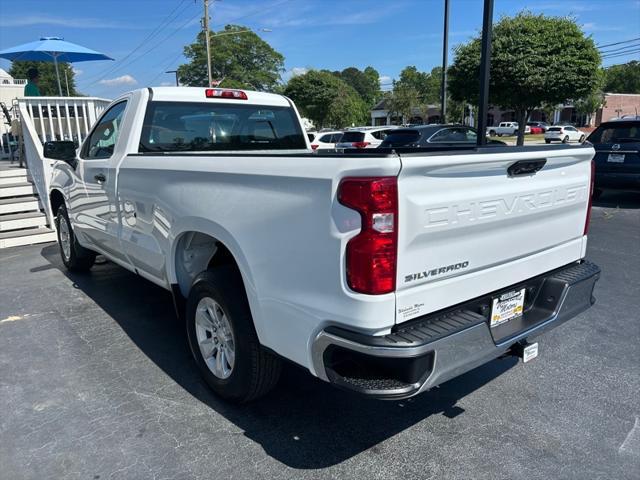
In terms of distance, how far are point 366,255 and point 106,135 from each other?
11.5 ft

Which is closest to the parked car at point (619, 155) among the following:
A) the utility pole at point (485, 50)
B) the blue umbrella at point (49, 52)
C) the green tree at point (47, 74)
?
the utility pole at point (485, 50)

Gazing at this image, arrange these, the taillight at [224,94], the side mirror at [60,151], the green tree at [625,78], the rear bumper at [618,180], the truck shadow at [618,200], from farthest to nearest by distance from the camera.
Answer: the green tree at [625,78] → the truck shadow at [618,200] → the rear bumper at [618,180] → the side mirror at [60,151] → the taillight at [224,94]

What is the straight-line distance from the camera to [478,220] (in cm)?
249

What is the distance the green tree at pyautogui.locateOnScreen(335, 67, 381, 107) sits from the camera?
13675 centimetres

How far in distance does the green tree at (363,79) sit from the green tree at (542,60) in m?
118

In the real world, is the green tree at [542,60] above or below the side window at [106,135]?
above

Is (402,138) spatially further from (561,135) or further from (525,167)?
(561,135)

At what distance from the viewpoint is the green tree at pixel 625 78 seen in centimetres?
8000

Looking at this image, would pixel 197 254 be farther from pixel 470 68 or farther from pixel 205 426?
pixel 470 68

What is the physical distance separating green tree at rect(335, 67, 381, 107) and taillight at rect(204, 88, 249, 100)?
433 ft

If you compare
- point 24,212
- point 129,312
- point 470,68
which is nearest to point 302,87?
point 470,68

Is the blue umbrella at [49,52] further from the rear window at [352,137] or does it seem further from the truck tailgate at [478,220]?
the truck tailgate at [478,220]

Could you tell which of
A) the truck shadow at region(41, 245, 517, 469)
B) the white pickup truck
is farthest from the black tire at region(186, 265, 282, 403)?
the truck shadow at region(41, 245, 517, 469)

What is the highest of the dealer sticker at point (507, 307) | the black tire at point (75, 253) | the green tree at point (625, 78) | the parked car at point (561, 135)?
the green tree at point (625, 78)
